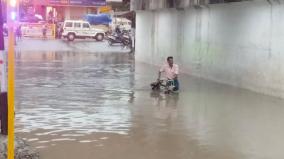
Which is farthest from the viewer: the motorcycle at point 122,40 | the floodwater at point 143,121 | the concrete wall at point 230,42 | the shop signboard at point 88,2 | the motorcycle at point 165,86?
the shop signboard at point 88,2

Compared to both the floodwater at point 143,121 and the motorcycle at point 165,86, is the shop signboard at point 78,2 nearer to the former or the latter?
the floodwater at point 143,121

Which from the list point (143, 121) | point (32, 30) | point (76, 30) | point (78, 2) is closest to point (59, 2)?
point (78, 2)

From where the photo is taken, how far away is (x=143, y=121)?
1222 cm

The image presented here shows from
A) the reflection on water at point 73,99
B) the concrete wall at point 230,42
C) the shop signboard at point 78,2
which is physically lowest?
the reflection on water at point 73,99

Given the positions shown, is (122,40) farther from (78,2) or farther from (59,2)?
(78,2)

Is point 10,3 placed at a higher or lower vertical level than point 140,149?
higher

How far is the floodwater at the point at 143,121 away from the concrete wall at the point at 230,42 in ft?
2.08

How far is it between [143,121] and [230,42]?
8.50 m

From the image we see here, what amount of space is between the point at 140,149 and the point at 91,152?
2.57 feet

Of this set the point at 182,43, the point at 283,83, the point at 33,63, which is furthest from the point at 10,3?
the point at 33,63

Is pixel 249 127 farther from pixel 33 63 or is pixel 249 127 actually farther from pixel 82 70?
pixel 33 63

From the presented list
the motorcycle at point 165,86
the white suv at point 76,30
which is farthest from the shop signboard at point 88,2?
the motorcycle at point 165,86

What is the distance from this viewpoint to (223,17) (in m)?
20.5

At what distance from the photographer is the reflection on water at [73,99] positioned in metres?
11.7
